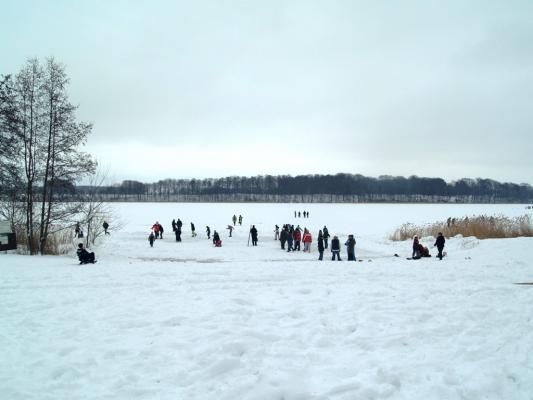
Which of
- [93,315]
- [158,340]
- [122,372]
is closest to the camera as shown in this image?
[122,372]

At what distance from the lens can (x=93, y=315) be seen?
21.8 ft

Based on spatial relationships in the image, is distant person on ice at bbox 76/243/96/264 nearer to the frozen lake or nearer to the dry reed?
the frozen lake

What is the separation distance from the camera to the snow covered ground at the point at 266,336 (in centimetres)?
431

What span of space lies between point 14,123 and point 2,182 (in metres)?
2.69

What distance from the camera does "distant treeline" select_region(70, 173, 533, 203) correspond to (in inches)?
6024

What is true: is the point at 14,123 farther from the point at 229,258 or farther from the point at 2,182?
the point at 229,258

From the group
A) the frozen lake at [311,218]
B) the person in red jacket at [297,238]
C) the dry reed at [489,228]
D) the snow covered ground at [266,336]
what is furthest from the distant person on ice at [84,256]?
the dry reed at [489,228]

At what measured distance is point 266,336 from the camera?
18.4ft

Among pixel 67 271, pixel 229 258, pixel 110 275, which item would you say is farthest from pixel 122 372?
pixel 229 258

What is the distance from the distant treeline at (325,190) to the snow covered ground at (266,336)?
138132 mm

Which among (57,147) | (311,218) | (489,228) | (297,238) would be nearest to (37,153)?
(57,147)

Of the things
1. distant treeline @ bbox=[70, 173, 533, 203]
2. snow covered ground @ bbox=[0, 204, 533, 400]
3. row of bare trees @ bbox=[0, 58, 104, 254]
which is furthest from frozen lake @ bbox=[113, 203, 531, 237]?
distant treeline @ bbox=[70, 173, 533, 203]

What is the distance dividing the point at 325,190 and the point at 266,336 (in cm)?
15183

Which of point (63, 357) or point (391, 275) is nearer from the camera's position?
point (63, 357)
